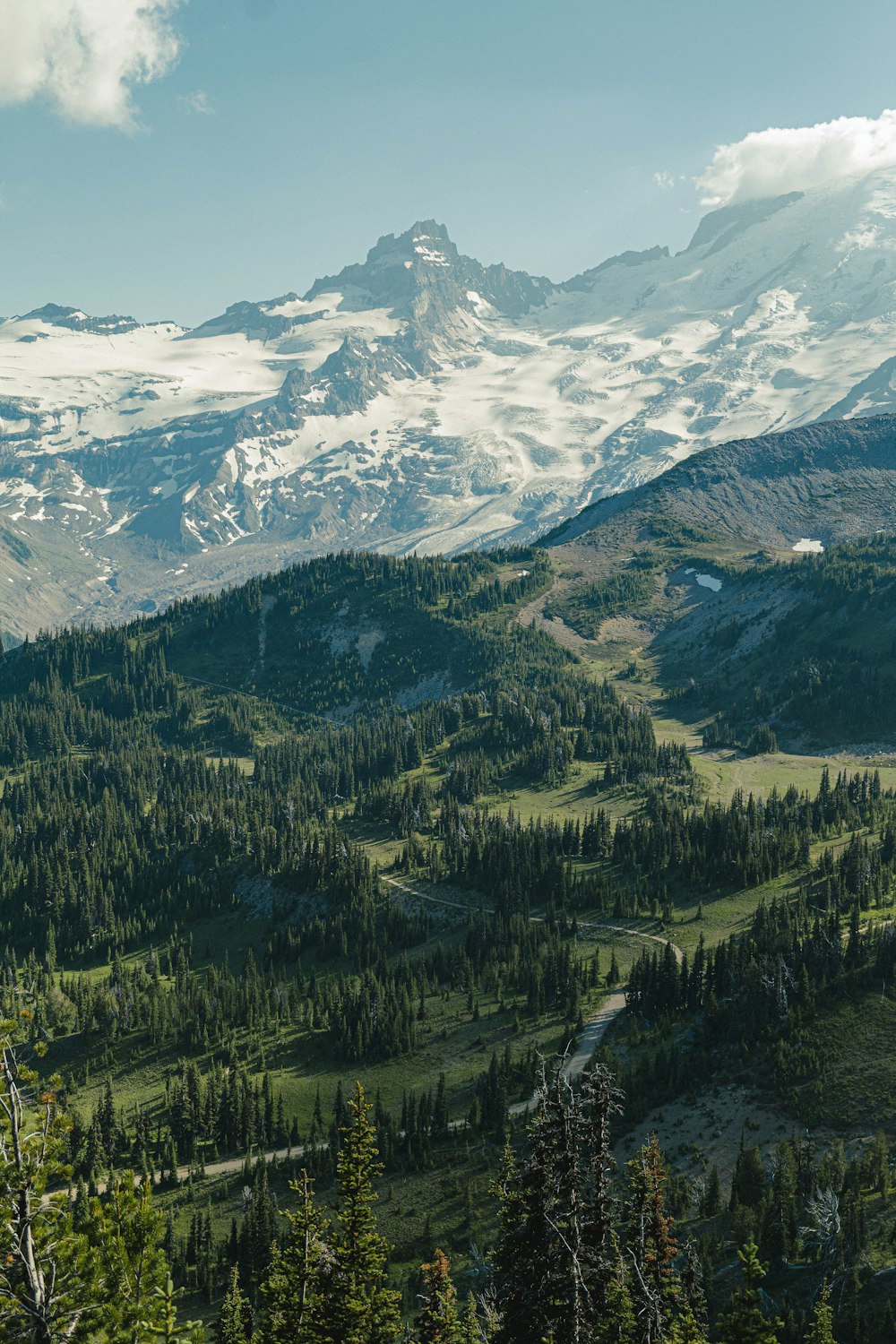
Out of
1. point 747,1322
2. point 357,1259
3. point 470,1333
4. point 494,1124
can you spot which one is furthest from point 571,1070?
point 747,1322

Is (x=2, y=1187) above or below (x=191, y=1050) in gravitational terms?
above

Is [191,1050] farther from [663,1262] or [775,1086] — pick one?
[663,1262]

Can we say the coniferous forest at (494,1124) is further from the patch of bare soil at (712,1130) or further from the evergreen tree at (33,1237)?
the patch of bare soil at (712,1130)

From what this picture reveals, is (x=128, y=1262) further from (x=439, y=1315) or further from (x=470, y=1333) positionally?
(x=470, y=1333)

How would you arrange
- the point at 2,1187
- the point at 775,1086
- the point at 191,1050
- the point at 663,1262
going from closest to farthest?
1. the point at 2,1187
2. the point at 663,1262
3. the point at 775,1086
4. the point at 191,1050

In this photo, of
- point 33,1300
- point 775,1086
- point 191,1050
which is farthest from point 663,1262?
point 191,1050

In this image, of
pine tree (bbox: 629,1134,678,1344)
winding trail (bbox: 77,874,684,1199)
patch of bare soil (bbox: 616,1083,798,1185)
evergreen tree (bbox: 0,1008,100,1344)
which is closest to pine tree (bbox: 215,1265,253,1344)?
pine tree (bbox: 629,1134,678,1344)
